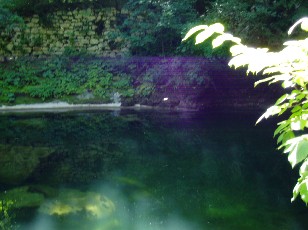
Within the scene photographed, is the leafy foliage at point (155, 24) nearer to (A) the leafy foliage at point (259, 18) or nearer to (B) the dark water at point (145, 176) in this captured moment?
(A) the leafy foliage at point (259, 18)

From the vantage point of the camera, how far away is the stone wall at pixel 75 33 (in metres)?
14.5

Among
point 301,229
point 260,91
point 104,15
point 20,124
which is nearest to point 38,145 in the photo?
point 20,124

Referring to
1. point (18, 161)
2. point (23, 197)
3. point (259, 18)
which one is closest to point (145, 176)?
point (23, 197)

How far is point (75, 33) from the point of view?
1482 cm

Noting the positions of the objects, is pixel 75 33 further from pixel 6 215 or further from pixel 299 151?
pixel 299 151

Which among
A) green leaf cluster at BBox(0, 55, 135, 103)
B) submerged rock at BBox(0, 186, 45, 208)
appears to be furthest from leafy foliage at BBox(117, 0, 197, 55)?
submerged rock at BBox(0, 186, 45, 208)

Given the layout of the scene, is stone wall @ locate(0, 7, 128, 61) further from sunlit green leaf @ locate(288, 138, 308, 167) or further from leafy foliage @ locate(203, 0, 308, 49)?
sunlit green leaf @ locate(288, 138, 308, 167)

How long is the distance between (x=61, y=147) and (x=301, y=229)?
526cm

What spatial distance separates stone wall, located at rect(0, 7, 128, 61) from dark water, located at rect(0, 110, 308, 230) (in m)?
5.35

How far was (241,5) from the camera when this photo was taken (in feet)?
33.9

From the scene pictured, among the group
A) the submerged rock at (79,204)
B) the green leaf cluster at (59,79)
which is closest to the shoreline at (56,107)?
the green leaf cluster at (59,79)

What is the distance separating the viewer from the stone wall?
14492 millimetres

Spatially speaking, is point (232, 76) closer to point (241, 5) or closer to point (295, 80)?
point (241, 5)

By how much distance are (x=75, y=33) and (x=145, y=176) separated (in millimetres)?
10335
